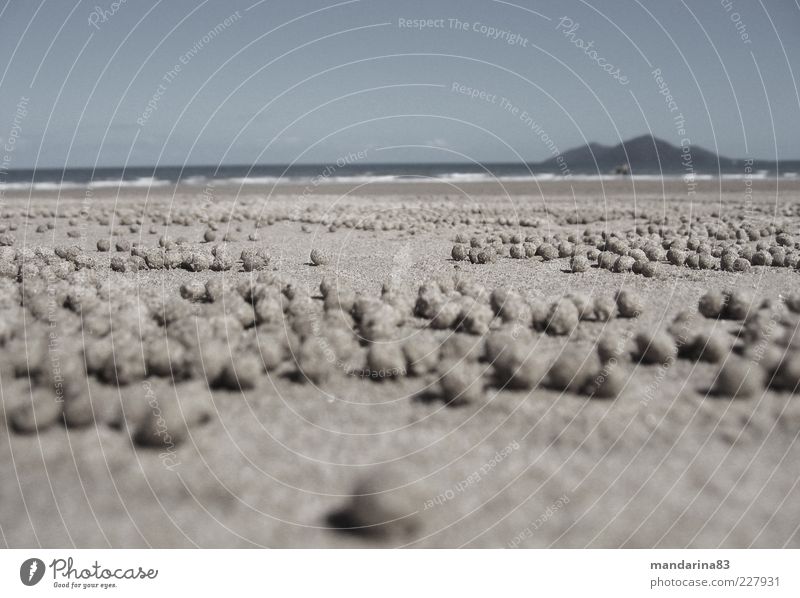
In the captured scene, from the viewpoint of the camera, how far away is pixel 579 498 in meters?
3.96

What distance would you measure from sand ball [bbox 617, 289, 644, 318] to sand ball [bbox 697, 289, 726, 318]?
0.72m

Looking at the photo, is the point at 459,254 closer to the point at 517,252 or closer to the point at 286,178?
the point at 517,252

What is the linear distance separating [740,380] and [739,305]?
2.36 meters

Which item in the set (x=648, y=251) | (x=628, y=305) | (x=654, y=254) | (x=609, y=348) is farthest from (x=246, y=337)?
(x=648, y=251)

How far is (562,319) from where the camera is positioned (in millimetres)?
6605

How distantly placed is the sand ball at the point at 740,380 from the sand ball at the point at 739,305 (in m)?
2.08

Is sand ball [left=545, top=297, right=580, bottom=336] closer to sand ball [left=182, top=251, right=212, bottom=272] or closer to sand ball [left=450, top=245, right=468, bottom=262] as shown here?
sand ball [left=450, top=245, right=468, bottom=262]

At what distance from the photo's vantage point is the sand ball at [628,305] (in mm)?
7305

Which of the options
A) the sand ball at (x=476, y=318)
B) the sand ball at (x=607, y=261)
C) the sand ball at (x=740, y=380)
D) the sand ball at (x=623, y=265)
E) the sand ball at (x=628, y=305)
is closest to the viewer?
the sand ball at (x=740, y=380)

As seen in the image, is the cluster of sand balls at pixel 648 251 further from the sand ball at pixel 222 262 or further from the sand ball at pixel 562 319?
the sand ball at pixel 222 262

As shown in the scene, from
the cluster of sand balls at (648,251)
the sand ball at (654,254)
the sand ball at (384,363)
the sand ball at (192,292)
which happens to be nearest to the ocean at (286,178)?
the cluster of sand balls at (648,251)

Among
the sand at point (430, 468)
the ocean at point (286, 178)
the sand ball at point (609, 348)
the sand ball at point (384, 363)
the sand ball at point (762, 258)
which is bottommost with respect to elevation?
the sand at point (430, 468)
